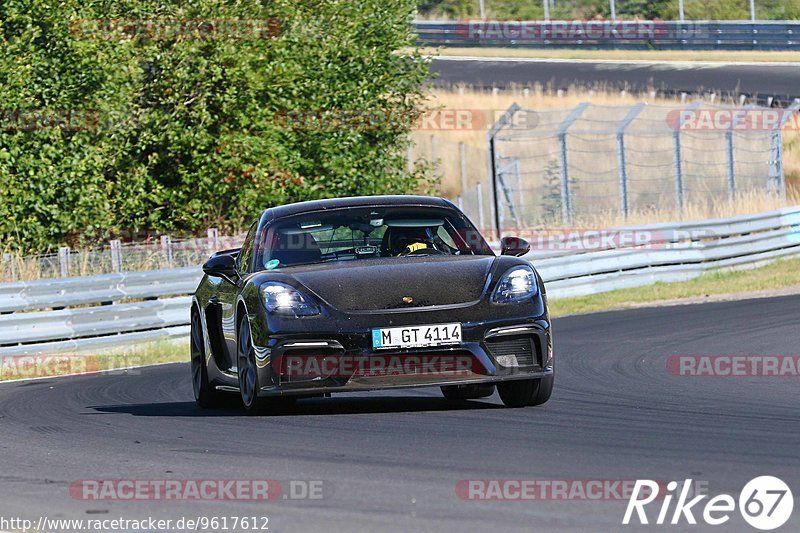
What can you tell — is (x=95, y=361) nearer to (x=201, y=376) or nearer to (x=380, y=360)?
(x=201, y=376)

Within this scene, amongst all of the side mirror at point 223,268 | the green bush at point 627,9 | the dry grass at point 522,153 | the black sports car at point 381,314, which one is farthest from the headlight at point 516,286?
the green bush at point 627,9

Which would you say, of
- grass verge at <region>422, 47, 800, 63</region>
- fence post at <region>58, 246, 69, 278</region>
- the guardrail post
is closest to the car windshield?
fence post at <region>58, 246, 69, 278</region>

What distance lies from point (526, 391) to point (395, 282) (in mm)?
1144

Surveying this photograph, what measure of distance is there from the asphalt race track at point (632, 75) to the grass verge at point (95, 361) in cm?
2669

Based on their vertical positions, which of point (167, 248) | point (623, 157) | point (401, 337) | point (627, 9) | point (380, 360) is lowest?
point (627, 9)

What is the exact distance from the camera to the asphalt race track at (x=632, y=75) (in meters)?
44.5

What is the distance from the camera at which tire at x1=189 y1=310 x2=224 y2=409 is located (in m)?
10.7

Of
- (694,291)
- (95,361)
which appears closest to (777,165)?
(694,291)

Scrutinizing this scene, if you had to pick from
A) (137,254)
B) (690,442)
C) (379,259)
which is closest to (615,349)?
(379,259)

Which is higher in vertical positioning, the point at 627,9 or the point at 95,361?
the point at 95,361

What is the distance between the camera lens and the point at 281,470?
7.13m

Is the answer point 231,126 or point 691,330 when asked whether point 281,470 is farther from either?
point 231,126

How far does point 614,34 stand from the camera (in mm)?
55719

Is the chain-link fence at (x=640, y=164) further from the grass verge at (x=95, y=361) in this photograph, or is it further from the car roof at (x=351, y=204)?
the car roof at (x=351, y=204)
